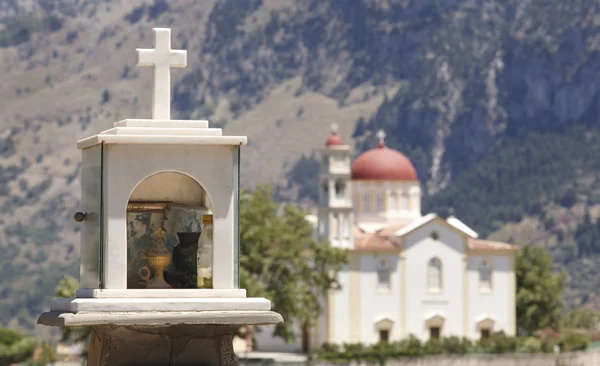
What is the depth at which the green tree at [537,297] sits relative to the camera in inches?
3297

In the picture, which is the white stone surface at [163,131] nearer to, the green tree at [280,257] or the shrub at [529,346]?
the green tree at [280,257]

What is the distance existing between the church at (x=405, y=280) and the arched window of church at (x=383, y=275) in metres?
0.05

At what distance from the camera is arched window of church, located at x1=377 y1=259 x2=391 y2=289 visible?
8069 cm

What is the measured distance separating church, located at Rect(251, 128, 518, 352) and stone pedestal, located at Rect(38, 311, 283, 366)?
68.4 m

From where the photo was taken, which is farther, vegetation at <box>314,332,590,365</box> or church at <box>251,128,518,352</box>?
church at <box>251,128,518,352</box>

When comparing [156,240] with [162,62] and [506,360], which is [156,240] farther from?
[506,360]

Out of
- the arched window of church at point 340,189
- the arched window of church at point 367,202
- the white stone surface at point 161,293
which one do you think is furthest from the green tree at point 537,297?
the white stone surface at point 161,293

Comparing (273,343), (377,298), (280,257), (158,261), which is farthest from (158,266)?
(377,298)

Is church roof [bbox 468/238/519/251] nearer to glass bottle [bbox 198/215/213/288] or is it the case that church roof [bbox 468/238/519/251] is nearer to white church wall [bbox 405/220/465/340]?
white church wall [bbox 405/220/465/340]

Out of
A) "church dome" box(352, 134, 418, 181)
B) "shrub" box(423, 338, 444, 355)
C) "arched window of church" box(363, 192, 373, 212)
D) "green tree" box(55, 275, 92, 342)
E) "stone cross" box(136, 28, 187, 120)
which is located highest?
"church dome" box(352, 134, 418, 181)

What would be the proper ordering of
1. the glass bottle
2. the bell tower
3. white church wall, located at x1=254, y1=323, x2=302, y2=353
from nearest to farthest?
the glass bottle < white church wall, located at x1=254, y1=323, x2=302, y2=353 < the bell tower

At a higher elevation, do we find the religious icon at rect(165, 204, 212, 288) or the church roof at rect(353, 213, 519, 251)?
the church roof at rect(353, 213, 519, 251)

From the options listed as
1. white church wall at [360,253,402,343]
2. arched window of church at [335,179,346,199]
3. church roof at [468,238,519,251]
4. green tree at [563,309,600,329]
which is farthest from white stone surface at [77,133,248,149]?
green tree at [563,309,600,329]

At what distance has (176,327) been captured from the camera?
9.29 m
